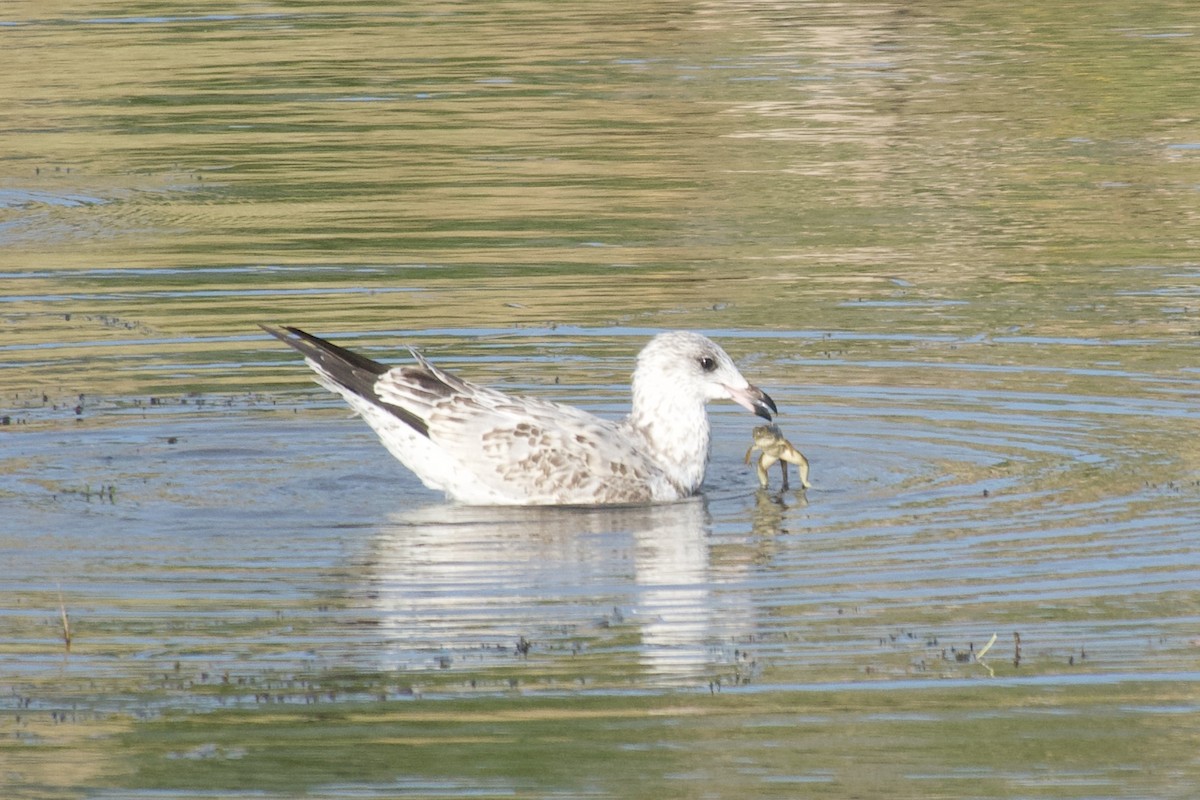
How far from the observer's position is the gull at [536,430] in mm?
11336

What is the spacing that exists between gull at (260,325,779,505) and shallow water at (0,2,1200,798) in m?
0.17

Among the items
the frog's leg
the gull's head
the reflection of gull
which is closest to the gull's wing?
the reflection of gull

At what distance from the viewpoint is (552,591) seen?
31.6ft

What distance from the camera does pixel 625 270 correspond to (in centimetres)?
1677

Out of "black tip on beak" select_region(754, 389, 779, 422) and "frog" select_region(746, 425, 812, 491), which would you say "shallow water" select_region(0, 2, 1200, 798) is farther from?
"black tip on beak" select_region(754, 389, 779, 422)

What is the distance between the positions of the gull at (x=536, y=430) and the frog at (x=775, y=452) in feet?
0.39

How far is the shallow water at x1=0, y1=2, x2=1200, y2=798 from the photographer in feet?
25.6

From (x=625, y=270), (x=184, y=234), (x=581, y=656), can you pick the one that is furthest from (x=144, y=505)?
(x=184, y=234)

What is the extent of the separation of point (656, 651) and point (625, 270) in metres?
8.25

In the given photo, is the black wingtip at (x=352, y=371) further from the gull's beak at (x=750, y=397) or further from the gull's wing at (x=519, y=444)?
the gull's beak at (x=750, y=397)

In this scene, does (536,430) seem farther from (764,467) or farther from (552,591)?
(552,591)

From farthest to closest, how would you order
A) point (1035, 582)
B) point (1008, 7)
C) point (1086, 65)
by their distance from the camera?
point (1008, 7) < point (1086, 65) < point (1035, 582)

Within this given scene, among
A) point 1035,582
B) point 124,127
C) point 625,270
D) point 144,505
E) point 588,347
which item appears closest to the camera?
point 1035,582

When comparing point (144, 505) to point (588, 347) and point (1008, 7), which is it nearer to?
point (588, 347)
